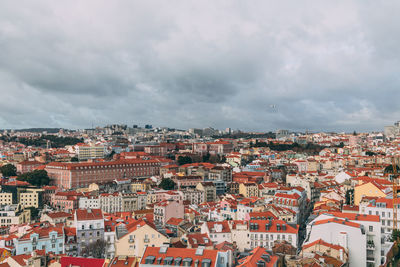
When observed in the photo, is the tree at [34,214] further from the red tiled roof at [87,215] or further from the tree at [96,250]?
the tree at [96,250]

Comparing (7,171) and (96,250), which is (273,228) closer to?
(96,250)

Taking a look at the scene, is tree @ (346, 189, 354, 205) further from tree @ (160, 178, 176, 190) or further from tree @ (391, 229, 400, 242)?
tree @ (160, 178, 176, 190)

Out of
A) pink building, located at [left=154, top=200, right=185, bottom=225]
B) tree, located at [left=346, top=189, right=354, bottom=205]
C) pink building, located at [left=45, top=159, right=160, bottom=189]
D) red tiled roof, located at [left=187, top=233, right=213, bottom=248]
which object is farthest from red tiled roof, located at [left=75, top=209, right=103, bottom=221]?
pink building, located at [left=45, top=159, right=160, bottom=189]

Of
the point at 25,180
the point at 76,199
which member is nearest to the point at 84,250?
the point at 76,199

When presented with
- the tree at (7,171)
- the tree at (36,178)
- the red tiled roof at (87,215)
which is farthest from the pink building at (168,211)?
the tree at (7,171)

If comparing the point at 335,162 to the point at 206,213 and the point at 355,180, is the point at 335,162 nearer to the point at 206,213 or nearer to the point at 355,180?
the point at 355,180

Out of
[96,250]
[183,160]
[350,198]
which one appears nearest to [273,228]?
[96,250]

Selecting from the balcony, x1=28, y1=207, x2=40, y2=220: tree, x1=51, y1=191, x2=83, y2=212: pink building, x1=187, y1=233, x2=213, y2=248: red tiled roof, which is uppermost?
the balcony
